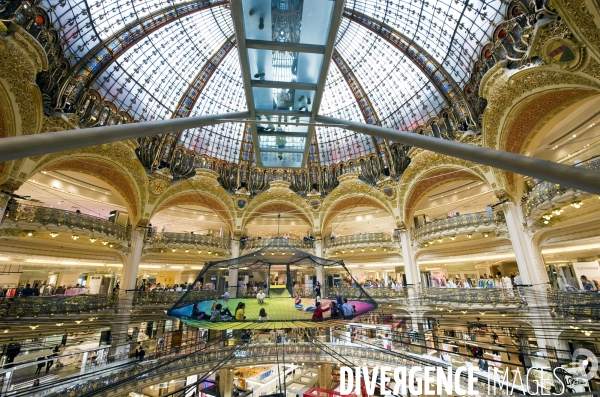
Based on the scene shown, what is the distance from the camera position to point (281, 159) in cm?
930

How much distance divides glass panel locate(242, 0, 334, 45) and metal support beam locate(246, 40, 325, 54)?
0.10 meters

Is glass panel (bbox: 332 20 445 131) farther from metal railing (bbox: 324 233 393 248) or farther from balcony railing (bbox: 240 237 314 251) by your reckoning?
balcony railing (bbox: 240 237 314 251)

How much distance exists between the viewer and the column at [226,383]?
23.1 metres

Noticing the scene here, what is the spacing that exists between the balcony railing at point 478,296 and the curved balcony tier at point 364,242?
583 centimetres

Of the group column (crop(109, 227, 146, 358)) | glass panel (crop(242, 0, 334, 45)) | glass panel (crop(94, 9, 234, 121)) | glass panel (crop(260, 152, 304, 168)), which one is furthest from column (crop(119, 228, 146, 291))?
glass panel (crop(242, 0, 334, 45))

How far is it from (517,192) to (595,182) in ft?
61.6

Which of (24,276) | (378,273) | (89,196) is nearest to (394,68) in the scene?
(378,273)

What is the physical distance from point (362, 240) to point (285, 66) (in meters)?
23.5

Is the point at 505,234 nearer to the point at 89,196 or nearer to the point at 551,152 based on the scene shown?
the point at 551,152

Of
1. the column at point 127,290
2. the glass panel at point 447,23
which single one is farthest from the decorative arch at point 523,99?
the column at point 127,290

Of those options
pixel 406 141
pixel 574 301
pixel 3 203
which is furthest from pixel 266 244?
pixel 406 141

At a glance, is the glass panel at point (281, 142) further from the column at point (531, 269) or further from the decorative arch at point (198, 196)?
the decorative arch at point (198, 196)

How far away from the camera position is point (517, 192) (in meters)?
18.5

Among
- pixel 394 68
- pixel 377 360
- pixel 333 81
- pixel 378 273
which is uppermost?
pixel 333 81
